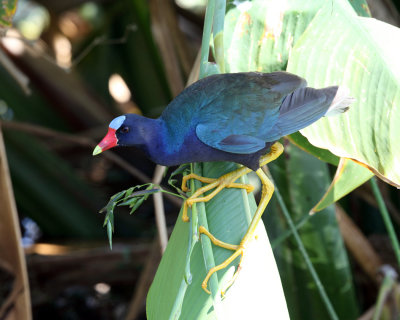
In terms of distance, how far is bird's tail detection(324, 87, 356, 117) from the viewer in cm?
85

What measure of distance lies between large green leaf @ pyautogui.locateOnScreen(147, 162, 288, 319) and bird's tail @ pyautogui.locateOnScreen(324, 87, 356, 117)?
0.67 feet

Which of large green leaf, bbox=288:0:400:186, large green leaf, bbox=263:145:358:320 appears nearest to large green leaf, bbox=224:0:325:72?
large green leaf, bbox=288:0:400:186

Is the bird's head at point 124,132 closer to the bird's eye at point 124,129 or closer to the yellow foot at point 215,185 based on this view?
the bird's eye at point 124,129

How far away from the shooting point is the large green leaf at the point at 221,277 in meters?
0.66

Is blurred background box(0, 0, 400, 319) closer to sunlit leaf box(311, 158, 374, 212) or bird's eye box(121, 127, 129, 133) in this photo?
bird's eye box(121, 127, 129, 133)

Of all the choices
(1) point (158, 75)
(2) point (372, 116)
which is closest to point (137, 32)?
(1) point (158, 75)

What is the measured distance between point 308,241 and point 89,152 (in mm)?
1277

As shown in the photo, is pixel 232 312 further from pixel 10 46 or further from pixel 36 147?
pixel 10 46

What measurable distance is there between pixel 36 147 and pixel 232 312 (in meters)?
1.31

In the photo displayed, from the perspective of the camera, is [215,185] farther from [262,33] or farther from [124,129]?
[262,33]

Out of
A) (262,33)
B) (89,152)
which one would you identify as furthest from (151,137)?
(89,152)

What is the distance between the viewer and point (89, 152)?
2256 millimetres

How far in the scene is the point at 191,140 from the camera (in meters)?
0.93

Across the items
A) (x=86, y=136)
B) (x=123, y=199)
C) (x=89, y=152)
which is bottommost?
(x=89, y=152)
